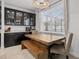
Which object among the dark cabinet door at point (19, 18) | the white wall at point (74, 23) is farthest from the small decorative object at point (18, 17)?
the white wall at point (74, 23)

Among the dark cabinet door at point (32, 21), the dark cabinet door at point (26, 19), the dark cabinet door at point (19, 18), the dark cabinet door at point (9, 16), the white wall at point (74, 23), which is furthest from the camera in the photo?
the dark cabinet door at point (32, 21)

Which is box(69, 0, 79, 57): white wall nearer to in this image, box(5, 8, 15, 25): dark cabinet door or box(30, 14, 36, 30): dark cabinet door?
box(5, 8, 15, 25): dark cabinet door

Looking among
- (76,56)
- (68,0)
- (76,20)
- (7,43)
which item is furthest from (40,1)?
(7,43)

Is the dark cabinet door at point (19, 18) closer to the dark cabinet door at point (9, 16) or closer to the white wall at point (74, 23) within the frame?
the dark cabinet door at point (9, 16)

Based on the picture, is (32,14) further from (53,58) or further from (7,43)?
(53,58)

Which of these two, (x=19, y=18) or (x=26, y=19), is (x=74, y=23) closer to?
(x=19, y=18)

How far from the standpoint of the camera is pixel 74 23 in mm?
3094

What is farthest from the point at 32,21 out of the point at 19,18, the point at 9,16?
the point at 9,16

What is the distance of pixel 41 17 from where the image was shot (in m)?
6.18

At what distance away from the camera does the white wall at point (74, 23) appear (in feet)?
9.79

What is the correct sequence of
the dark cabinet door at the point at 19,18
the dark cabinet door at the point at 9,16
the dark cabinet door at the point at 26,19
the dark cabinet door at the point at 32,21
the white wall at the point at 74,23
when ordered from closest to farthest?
the white wall at the point at 74,23
the dark cabinet door at the point at 9,16
the dark cabinet door at the point at 19,18
the dark cabinet door at the point at 26,19
the dark cabinet door at the point at 32,21

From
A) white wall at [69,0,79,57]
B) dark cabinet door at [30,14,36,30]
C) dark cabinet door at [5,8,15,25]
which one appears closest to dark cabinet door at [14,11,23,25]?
dark cabinet door at [5,8,15,25]

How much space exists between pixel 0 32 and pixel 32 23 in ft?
8.71

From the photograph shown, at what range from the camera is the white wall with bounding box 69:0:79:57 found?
2.98 meters
